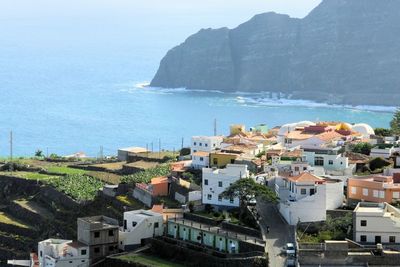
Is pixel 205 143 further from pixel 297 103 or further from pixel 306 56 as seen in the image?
pixel 306 56

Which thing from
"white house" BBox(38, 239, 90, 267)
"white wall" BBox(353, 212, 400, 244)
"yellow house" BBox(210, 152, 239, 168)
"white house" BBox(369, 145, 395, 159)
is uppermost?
"white house" BBox(369, 145, 395, 159)

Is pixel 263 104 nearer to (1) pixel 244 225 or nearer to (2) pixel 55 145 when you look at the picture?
(2) pixel 55 145

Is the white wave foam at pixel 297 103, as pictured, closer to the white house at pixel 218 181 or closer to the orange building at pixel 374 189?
the white house at pixel 218 181

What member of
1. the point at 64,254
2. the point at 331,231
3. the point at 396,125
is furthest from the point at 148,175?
the point at 396,125

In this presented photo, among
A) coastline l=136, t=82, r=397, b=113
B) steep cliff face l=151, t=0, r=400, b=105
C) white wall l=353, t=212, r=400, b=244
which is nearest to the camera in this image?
white wall l=353, t=212, r=400, b=244

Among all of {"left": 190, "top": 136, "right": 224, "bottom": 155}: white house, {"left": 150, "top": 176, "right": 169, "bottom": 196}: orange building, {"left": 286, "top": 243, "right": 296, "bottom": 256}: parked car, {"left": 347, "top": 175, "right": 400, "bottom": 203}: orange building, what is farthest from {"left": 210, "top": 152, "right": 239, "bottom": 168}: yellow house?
{"left": 286, "top": 243, "right": 296, "bottom": 256}: parked car

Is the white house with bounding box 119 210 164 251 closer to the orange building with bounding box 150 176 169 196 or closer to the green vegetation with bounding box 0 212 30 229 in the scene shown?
the orange building with bounding box 150 176 169 196

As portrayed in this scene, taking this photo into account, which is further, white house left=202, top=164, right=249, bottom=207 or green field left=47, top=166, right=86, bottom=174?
green field left=47, top=166, right=86, bottom=174
